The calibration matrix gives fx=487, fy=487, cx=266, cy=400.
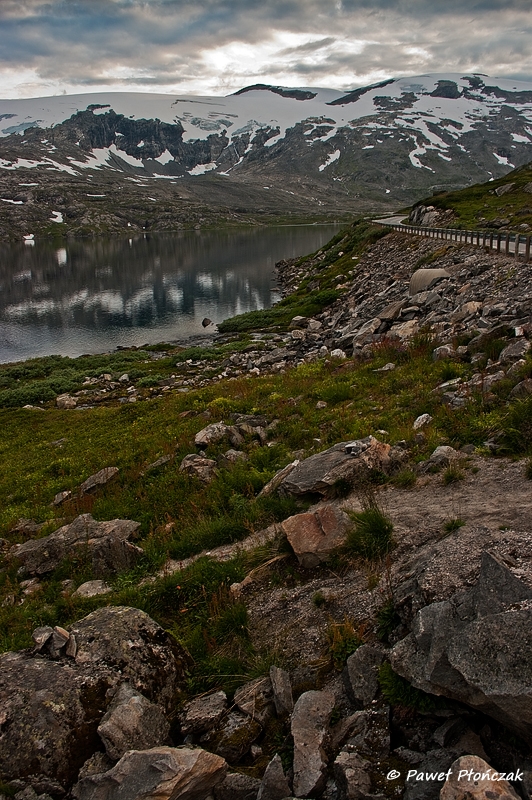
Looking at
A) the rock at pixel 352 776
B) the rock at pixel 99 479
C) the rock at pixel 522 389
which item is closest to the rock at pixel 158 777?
the rock at pixel 352 776

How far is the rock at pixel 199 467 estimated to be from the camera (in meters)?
12.7

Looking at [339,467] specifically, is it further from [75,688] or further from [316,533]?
[75,688]

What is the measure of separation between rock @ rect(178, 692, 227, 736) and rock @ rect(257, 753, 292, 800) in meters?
1.26

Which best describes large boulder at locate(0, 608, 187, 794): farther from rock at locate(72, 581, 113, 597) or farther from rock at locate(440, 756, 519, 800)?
rock at locate(440, 756, 519, 800)

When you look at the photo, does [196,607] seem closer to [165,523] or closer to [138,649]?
[138,649]

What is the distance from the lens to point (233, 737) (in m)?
5.27

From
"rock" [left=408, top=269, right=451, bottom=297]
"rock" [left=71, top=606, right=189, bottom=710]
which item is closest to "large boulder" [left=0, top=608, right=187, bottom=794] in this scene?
"rock" [left=71, top=606, right=189, bottom=710]

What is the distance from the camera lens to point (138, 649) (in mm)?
6094

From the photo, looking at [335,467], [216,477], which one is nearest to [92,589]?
[216,477]

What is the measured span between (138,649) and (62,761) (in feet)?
4.44

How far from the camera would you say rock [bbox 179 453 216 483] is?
41.5 feet

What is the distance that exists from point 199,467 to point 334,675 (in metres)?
7.90

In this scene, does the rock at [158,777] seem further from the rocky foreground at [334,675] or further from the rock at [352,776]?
the rock at [352,776]

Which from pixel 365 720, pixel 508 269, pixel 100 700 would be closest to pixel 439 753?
pixel 365 720
